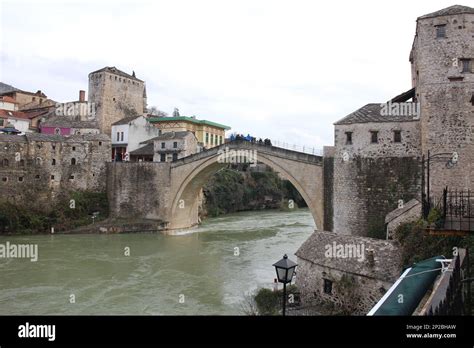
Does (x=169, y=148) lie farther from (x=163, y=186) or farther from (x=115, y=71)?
(x=115, y=71)

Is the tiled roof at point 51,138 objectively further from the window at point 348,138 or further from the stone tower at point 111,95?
the window at point 348,138

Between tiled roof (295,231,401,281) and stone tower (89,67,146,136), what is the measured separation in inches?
1209

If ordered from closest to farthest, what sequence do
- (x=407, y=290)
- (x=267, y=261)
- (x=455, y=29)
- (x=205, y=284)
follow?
(x=407, y=290)
(x=455, y=29)
(x=205, y=284)
(x=267, y=261)

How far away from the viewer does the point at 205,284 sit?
17.6 m

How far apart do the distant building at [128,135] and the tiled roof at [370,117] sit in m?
22.8

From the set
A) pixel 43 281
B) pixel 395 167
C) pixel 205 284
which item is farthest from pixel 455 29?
pixel 43 281

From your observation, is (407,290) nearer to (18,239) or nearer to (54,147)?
(18,239)

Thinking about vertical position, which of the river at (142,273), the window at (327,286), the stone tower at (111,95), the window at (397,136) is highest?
the stone tower at (111,95)

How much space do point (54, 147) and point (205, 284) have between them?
797 inches

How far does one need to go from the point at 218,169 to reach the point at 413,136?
1660 cm

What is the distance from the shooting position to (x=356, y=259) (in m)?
12.7

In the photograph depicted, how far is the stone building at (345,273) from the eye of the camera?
11.9 metres

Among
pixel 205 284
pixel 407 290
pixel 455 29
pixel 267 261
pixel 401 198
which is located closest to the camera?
pixel 407 290

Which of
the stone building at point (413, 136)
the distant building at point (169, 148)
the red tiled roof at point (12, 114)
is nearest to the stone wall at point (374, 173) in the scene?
the stone building at point (413, 136)
